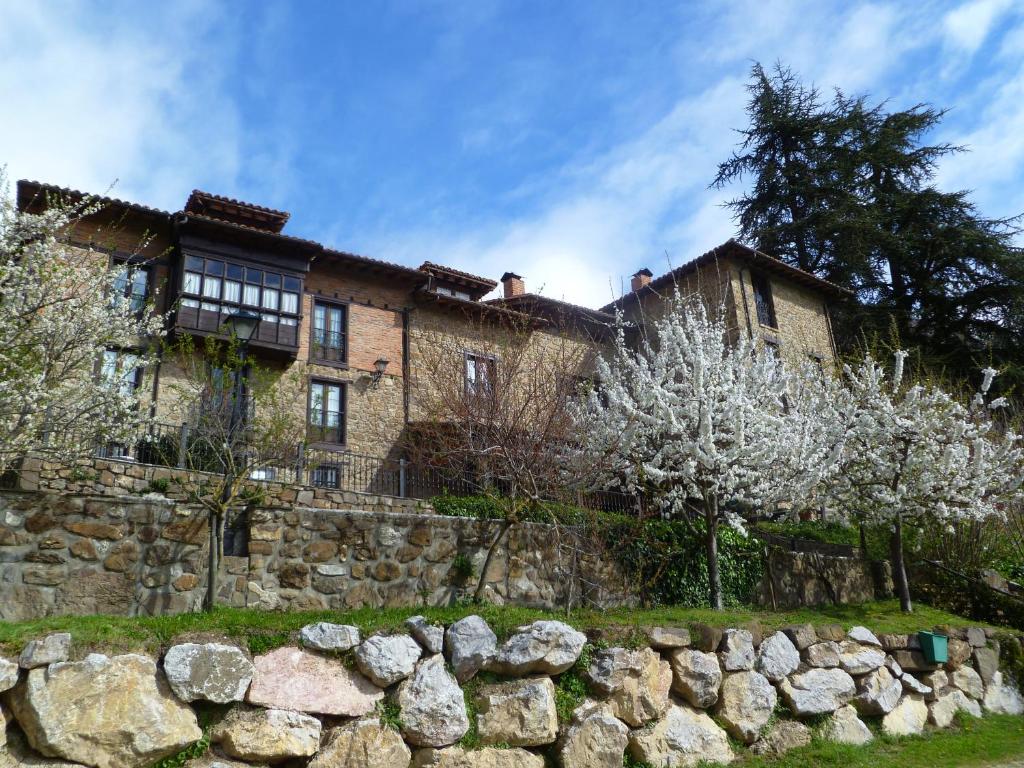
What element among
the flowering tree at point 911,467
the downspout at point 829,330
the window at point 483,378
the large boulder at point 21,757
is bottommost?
the large boulder at point 21,757

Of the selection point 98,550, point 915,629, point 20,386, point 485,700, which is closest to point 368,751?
point 485,700

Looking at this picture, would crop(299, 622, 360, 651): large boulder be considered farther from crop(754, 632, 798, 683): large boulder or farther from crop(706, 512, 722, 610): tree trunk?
crop(706, 512, 722, 610): tree trunk

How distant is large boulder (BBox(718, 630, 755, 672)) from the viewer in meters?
8.41

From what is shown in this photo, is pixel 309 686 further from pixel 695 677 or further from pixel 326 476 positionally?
pixel 326 476

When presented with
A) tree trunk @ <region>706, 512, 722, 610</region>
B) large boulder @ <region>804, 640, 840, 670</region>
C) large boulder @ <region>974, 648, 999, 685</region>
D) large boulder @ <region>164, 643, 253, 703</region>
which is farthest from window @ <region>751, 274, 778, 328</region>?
large boulder @ <region>164, 643, 253, 703</region>

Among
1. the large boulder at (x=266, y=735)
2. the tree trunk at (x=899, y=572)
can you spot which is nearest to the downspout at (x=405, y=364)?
the tree trunk at (x=899, y=572)

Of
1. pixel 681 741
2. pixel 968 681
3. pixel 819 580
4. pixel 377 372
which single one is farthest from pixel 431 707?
pixel 377 372

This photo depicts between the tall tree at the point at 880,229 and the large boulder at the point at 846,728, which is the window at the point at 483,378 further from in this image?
the tall tree at the point at 880,229

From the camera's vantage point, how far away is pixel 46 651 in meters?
5.52

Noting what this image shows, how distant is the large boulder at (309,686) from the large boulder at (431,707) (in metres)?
0.27

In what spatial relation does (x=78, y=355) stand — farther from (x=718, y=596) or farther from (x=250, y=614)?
(x=718, y=596)

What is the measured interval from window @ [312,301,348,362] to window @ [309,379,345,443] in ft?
2.77

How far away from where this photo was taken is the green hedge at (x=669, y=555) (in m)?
11.6

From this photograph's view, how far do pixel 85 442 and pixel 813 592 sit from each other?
12305mm
